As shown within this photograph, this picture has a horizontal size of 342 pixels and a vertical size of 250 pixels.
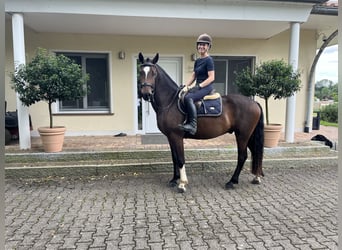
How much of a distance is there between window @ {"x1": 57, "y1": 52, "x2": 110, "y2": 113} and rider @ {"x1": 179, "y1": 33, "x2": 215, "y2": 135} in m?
4.26

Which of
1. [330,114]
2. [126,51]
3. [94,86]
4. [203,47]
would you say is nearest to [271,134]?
[203,47]

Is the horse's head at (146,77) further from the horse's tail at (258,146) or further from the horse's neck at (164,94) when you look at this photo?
the horse's tail at (258,146)

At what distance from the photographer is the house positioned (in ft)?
18.1

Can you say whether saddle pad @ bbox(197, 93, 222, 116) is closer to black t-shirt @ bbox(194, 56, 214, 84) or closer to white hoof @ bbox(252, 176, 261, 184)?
black t-shirt @ bbox(194, 56, 214, 84)

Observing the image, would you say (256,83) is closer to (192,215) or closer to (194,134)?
(194,134)

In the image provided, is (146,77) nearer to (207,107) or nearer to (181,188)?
(207,107)

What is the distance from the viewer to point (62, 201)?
12.7ft

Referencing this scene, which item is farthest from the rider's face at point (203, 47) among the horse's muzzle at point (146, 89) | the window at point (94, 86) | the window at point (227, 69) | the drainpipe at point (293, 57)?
the window at point (94, 86)

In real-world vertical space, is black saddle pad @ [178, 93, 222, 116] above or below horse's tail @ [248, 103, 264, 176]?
above

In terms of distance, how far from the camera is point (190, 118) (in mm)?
4125

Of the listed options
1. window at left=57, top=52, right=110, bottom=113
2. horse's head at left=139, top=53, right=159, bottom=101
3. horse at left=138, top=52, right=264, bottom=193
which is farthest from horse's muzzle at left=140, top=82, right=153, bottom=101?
window at left=57, top=52, right=110, bottom=113

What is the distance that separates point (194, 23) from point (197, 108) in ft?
9.62

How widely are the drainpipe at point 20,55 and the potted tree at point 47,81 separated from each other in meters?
0.37

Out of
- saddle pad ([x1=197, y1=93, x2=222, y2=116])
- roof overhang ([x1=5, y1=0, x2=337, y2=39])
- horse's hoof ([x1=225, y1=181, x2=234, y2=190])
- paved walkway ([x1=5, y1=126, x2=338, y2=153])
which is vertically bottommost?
horse's hoof ([x1=225, y1=181, x2=234, y2=190])
